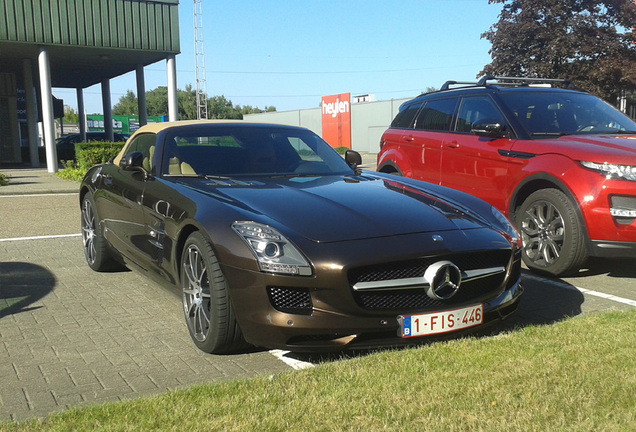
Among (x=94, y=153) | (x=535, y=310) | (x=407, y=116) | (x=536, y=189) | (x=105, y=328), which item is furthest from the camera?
(x=94, y=153)

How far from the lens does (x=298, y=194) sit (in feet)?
14.8

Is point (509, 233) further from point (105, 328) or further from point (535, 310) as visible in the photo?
point (105, 328)

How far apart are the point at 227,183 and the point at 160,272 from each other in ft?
2.70

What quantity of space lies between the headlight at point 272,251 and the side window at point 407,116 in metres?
5.35

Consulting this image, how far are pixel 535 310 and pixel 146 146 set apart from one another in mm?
3601

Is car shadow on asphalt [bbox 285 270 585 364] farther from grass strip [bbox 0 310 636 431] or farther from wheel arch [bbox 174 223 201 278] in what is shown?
wheel arch [bbox 174 223 201 278]

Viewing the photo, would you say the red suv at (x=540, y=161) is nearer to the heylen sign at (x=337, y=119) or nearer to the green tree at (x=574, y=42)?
the green tree at (x=574, y=42)

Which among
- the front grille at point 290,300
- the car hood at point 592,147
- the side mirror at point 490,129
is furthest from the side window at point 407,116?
the front grille at point 290,300

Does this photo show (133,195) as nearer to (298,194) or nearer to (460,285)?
(298,194)

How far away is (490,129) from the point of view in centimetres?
678

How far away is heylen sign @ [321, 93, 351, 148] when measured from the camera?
153 feet

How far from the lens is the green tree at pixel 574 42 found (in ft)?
79.8

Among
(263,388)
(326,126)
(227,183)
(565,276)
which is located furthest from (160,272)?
(326,126)

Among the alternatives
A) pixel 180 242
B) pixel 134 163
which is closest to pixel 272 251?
pixel 180 242
